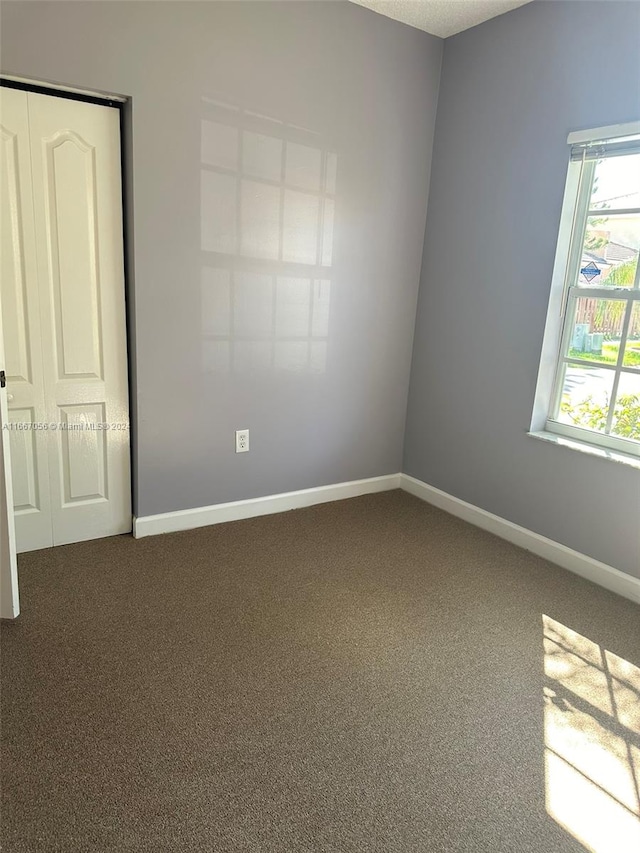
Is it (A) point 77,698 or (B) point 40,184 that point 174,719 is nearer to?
(A) point 77,698

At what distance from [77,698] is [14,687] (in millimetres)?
221

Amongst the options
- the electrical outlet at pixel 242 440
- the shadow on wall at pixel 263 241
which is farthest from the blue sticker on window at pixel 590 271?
the electrical outlet at pixel 242 440

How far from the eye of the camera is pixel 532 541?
10.2ft

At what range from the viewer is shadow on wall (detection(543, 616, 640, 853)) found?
1.55 metres

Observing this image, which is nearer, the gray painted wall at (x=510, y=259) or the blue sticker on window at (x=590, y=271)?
the gray painted wall at (x=510, y=259)

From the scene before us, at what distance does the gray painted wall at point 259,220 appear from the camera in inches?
102

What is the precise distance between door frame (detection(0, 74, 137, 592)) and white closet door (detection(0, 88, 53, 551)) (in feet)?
0.23

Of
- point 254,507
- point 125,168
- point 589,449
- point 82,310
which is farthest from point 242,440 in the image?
point 589,449

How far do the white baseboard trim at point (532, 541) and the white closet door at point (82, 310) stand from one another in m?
1.87

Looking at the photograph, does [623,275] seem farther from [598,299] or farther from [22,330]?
[22,330]

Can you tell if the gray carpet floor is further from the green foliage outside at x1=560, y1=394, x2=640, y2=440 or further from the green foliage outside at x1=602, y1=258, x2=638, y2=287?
the green foliage outside at x1=602, y1=258, x2=638, y2=287

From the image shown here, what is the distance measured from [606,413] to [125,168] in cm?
259

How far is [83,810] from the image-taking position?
58.9 inches

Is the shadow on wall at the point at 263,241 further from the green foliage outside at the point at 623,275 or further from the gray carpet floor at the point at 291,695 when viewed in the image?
the green foliage outside at the point at 623,275
